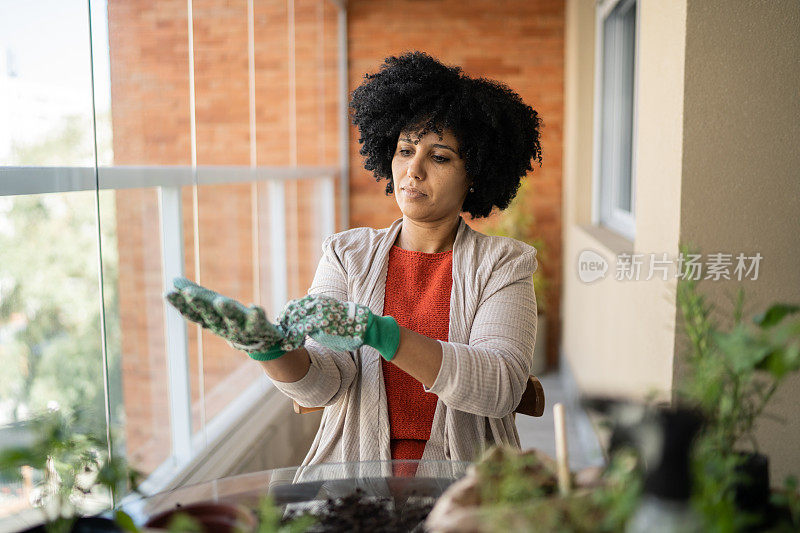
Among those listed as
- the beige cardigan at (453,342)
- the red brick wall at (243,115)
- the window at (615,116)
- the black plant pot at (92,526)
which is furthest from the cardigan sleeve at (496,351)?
the window at (615,116)

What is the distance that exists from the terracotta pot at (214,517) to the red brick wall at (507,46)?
4.54m

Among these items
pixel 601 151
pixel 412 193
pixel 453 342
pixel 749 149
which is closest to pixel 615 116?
pixel 601 151

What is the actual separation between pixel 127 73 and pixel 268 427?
1670 millimetres

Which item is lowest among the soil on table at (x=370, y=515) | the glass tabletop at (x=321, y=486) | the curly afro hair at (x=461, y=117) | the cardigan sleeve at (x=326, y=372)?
the glass tabletop at (x=321, y=486)

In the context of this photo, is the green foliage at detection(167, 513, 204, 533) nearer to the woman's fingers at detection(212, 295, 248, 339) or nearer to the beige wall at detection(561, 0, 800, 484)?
the woman's fingers at detection(212, 295, 248, 339)

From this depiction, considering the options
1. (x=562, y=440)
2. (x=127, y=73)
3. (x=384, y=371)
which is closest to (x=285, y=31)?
(x=127, y=73)

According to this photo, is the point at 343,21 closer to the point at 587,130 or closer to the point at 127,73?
the point at 587,130

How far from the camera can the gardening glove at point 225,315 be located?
1.14m

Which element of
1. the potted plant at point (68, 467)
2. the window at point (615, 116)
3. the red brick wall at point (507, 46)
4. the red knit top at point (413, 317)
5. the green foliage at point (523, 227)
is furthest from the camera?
the red brick wall at point (507, 46)

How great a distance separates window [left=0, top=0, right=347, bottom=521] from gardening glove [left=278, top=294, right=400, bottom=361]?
0.65 m

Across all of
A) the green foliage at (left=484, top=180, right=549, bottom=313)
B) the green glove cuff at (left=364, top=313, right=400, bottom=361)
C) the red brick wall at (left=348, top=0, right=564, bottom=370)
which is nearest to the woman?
the green glove cuff at (left=364, top=313, right=400, bottom=361)

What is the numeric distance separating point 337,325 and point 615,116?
320 cm

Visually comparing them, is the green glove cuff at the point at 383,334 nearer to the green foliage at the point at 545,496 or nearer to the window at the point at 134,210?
the green foliage at the point at 545,496

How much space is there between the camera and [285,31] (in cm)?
417
